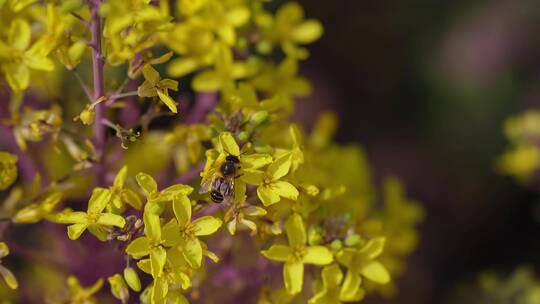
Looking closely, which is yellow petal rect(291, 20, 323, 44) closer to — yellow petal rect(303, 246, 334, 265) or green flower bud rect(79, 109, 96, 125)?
yellow petal rect(303, 246, 334, 265)

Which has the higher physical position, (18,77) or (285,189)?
(18,77)

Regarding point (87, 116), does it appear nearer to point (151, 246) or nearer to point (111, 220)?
point (111, 220)

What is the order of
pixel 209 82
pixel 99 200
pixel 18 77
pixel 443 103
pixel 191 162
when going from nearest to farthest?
pixel 99 200
pixel 18 77
pixel 191 162
pixel 209 82
pixel 443 103

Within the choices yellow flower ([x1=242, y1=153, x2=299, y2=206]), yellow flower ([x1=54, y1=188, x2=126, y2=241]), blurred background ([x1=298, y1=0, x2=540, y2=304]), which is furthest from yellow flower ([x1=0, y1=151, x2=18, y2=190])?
blurred background ([x1=298, y1=0, x2=540, y2=304])

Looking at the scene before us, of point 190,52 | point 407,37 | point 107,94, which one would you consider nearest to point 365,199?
point 190,52

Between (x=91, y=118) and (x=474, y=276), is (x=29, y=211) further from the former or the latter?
(x=474, y=276)

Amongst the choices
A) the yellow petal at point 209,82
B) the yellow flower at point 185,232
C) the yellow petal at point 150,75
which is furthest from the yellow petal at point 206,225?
the yellow petal at point 209,82

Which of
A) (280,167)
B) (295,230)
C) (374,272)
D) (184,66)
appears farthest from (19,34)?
(374,272)
